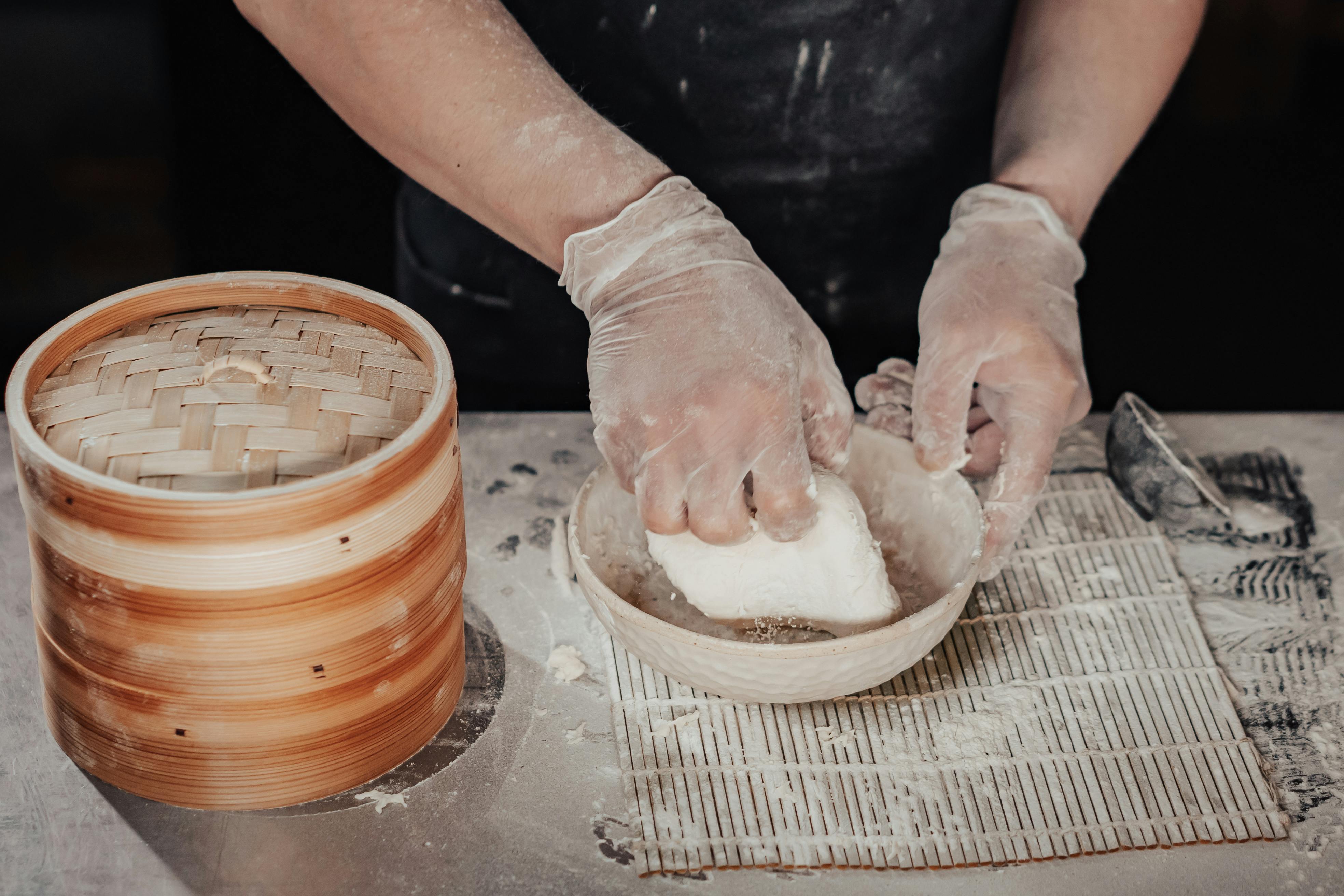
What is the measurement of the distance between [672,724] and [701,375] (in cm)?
37

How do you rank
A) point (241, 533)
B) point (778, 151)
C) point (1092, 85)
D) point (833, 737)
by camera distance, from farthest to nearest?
point (778, 151) → point (1092, 85) → point (833, 737) → point (241, 533)

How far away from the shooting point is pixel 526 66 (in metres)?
1.23

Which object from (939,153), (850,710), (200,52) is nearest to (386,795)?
(850,710)

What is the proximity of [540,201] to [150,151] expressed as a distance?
2405 mm

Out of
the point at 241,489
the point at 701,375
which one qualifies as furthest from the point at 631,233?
the point at 241,489

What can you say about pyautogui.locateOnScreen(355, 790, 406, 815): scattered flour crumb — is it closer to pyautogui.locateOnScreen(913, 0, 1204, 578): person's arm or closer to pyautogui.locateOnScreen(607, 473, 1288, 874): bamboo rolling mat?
pyautogui.locateOnScreen(607, 473, 1288, 874): bamboo rolling mat

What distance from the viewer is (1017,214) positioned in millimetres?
1438

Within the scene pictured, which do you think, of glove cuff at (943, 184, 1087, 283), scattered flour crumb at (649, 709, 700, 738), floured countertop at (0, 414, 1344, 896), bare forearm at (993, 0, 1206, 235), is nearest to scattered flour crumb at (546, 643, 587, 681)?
floured countertop at (0, 414, 1344, 896)

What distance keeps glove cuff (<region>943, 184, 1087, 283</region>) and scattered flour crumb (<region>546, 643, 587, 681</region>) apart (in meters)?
0.77

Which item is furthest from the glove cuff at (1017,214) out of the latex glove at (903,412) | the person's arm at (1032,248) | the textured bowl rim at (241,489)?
the textured bowl rim at (241,489)

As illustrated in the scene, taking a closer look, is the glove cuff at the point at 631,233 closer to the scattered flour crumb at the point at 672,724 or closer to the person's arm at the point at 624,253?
the person's arm at the point at 624,253

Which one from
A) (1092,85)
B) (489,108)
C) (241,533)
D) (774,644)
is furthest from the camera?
(1092,85)

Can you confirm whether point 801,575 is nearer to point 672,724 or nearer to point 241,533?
point 672,724

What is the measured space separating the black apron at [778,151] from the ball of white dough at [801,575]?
752mm
